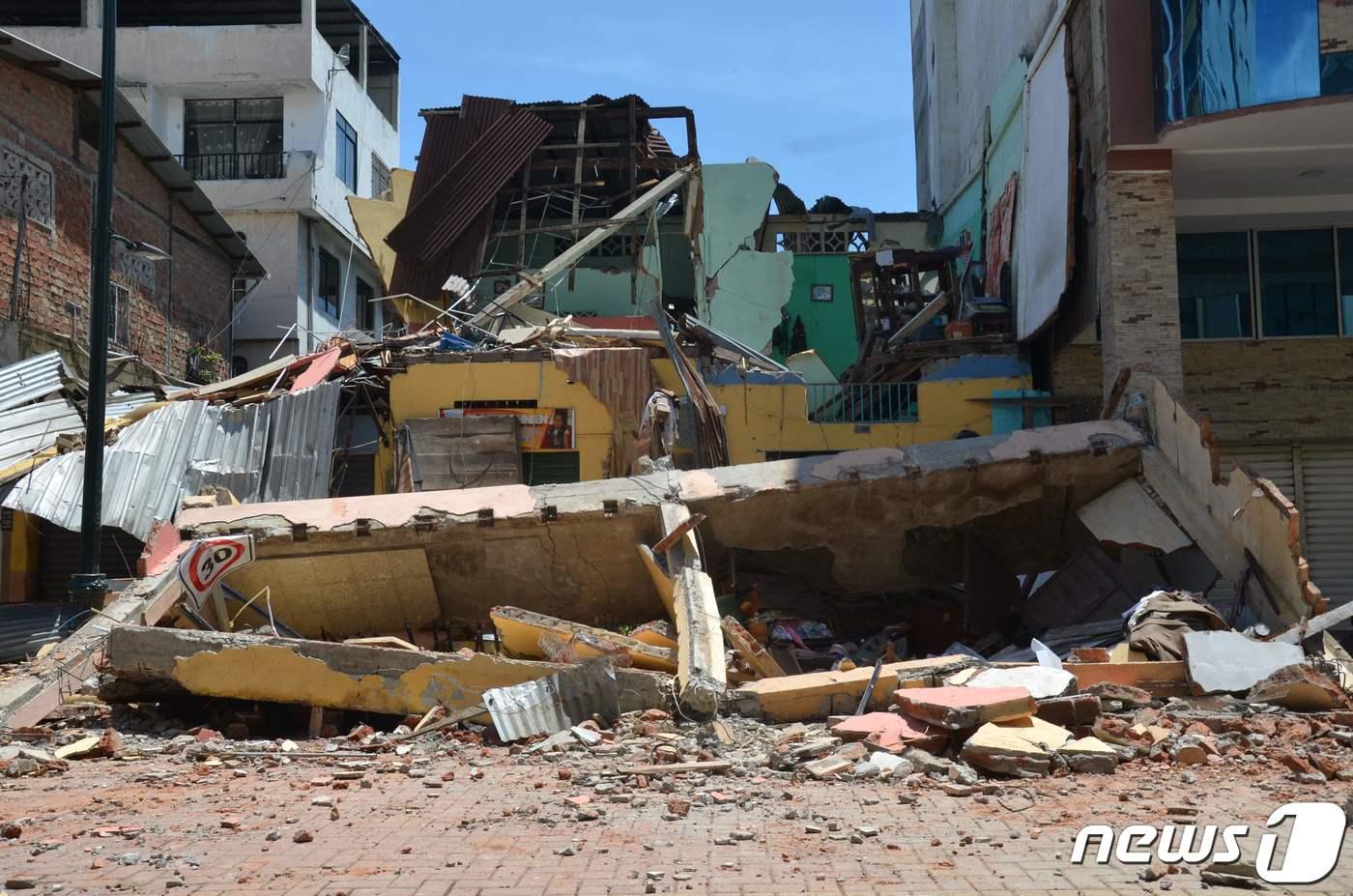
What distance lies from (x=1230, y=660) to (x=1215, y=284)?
959 centimetres

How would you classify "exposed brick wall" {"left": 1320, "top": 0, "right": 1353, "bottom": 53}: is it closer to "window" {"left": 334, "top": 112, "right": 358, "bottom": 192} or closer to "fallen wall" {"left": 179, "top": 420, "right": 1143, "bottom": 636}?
"fallen wall" {"left": 179, "top": 420, "right": 1143, "bottom": 636}

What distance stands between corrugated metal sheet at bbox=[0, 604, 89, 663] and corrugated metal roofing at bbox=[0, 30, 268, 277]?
26.1ft

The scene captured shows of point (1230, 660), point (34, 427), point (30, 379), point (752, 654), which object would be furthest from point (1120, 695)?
point (30, 379)

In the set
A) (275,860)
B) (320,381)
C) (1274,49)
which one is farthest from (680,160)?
(275,860)

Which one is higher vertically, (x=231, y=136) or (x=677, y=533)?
(x=231, y=136)

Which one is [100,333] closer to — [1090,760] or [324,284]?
[1090,760]

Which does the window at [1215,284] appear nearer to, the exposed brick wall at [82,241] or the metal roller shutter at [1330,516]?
the metal roller shutter at [1330,516]

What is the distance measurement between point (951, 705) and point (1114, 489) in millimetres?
6293

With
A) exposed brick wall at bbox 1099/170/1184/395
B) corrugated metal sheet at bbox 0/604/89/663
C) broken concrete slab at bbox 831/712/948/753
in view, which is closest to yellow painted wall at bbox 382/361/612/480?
corrugated metal sheet at bbox 0/604/89/663

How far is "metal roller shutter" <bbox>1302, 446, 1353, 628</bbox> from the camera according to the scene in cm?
1672

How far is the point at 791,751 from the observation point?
7.70 m

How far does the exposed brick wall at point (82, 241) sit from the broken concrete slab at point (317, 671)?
9.74 metres

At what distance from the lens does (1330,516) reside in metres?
16.9

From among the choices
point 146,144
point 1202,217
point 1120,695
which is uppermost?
point 146,144
